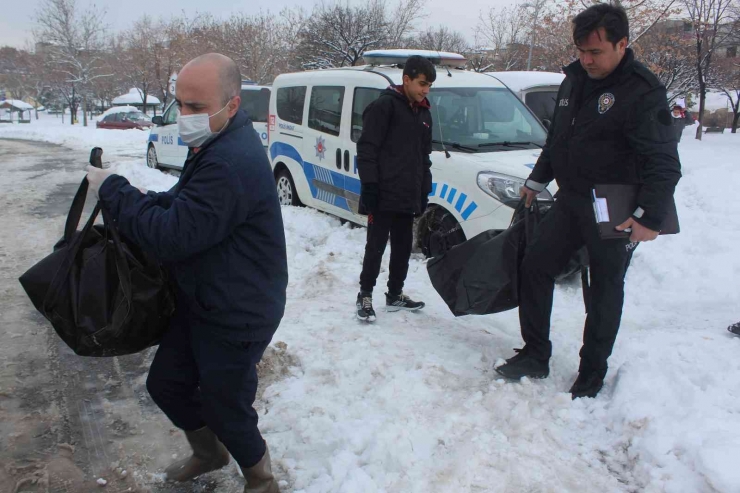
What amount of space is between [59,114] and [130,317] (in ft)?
→ 243

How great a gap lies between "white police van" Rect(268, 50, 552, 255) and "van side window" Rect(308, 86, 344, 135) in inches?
0.5

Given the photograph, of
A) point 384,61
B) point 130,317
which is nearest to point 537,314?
point 130,317

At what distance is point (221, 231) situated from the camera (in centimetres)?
205

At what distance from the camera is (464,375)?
3564mm

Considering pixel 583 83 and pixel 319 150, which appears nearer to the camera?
pixel 583 83

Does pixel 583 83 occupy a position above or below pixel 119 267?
above

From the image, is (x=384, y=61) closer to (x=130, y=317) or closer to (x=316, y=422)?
(x=316, y=422)

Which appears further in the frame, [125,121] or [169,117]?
[125,121]

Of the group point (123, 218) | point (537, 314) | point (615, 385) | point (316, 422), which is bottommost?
point (316, 422)

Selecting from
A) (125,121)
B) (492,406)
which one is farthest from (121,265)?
(125,121)

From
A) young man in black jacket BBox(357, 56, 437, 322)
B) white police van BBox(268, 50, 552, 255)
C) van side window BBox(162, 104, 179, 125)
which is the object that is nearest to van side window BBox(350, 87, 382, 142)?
white police van BBox(268, 50, 552, 255)

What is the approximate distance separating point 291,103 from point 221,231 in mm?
6341

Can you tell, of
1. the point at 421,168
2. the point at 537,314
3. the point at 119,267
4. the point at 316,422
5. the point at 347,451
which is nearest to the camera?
the point at 119,267

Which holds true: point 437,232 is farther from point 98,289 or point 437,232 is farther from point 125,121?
point 125,121
